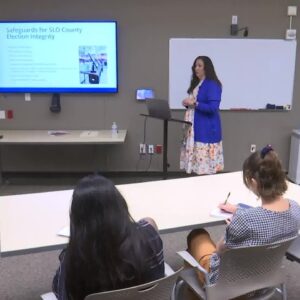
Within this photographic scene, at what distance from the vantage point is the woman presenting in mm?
4055

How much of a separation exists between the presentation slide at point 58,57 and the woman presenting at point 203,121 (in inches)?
42.9

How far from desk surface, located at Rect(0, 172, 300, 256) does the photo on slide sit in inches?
100

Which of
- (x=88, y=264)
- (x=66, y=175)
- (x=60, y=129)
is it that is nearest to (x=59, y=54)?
(x=60, y=129)

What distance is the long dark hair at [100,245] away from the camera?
1.21m

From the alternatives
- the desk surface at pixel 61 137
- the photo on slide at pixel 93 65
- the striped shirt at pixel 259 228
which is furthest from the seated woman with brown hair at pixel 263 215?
the photo on slide at pixel 93 65

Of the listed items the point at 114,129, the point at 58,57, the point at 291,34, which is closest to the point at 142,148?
the point at 114,129

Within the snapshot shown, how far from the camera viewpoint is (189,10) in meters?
4.66

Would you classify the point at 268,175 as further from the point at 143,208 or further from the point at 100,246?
the point at 100,246

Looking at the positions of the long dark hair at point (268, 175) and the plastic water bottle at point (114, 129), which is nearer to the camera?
the long dark hair at point (268, 175)

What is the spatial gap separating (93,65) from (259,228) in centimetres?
353

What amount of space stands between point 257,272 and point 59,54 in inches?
147

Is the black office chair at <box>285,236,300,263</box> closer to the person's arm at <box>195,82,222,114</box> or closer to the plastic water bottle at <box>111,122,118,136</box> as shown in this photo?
the person's arm at <box>195,82,222,114</box>

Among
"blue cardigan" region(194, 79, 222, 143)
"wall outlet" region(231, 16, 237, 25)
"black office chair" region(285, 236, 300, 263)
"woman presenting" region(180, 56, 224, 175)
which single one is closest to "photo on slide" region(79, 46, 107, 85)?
"woman presenting" region(180, 56, 224, 175)

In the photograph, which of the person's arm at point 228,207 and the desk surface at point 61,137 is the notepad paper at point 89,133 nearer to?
the desk surface at point 61,137
